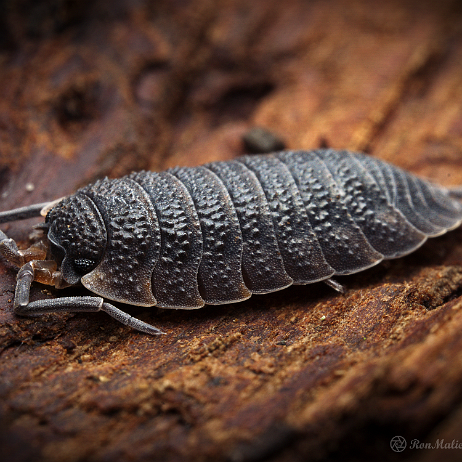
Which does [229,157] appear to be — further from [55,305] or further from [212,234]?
[55,305]

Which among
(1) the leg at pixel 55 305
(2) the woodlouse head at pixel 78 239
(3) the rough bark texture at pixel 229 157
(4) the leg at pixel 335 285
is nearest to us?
(3) the rough bark texture at pixel 229 157

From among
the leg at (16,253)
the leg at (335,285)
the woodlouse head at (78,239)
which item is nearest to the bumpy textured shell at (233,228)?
the woodlouse head at (78,239)

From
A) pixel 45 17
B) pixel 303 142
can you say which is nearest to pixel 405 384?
pixel 303 142

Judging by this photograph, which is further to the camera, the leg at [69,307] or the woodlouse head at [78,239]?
the woodlouse head at [78,239]

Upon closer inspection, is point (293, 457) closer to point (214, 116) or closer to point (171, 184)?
point (171, 184)

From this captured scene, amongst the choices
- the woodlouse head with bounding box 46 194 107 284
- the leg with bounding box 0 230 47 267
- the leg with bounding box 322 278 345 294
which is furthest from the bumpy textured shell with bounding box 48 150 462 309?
the leg with bounding box 0 230 47 267

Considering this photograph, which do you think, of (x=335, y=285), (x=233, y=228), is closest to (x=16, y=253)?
(x=233, y=228)

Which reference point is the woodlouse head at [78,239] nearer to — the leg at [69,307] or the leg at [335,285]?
the leg at [69,307]
